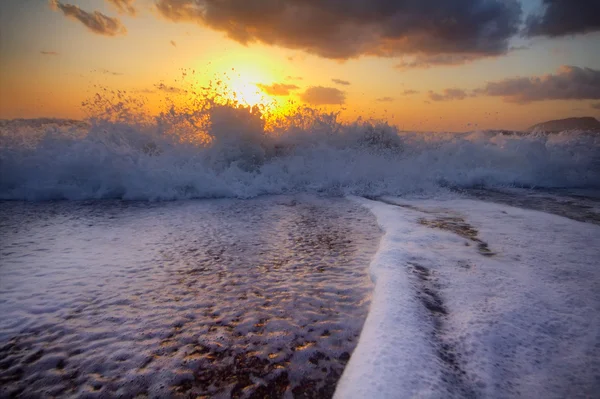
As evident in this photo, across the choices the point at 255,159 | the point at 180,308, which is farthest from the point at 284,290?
the point at 255,159

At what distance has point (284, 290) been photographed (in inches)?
91.1

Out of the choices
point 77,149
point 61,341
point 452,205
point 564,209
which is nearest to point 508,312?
point 61,341

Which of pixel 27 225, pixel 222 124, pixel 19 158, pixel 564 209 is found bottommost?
pixel 564 209

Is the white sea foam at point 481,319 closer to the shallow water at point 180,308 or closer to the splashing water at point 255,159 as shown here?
the shallow water at point 180,308

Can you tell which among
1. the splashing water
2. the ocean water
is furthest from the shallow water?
the splashing water

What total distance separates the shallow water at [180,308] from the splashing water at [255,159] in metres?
2.54

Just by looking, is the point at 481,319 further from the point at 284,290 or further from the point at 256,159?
the point at 256,159

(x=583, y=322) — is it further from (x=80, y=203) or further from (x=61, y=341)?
(x=80, y=203)

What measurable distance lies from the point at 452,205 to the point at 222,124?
6507 millimetres

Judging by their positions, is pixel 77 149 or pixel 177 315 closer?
pixel 177 315

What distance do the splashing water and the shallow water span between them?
254cm

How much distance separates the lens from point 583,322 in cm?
184

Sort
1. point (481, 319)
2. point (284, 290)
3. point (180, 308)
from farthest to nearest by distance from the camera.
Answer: point (284, 290), point (180, 308), point (481, 319)

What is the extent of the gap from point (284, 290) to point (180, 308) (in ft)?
2.37
